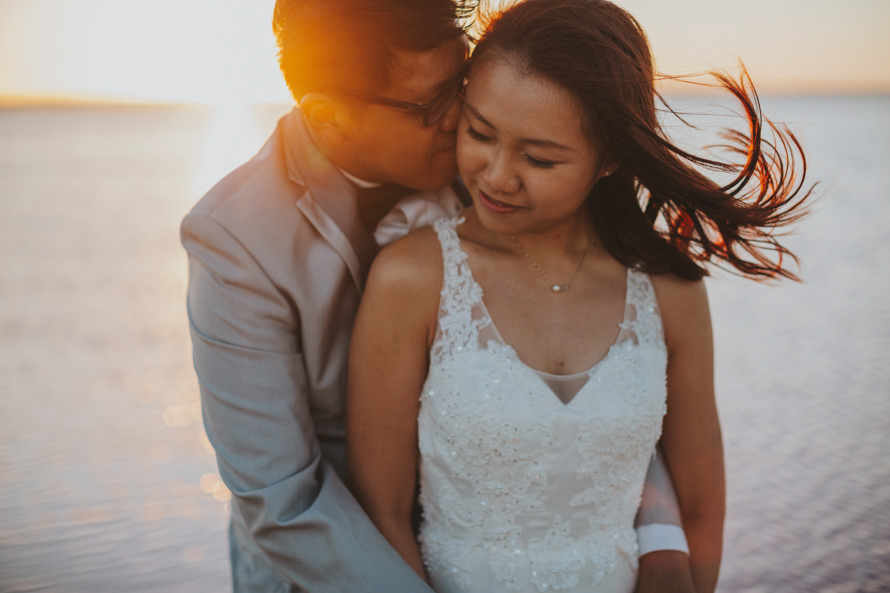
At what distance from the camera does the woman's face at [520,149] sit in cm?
180

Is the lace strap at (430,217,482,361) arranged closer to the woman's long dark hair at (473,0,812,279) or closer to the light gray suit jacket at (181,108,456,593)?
the light gray suit jacket at (181,108,456,593)

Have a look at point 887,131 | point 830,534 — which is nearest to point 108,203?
point 830,534

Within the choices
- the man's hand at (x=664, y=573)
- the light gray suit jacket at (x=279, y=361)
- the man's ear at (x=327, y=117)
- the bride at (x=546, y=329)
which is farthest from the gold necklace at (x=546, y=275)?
the man's hand at (x=664, y=573)

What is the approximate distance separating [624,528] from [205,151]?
75.7ft

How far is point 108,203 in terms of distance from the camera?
1394cm

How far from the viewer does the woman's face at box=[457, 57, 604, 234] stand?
1801 mm

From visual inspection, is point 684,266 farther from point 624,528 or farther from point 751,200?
point 624,528

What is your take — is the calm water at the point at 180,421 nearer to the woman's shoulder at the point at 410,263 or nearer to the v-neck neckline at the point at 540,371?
the v-neck neckline at the point at 540,371

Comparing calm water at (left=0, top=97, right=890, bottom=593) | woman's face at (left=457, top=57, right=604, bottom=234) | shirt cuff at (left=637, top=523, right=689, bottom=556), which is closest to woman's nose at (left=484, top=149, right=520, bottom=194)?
woman's face at (left=457, top=57, right=604, bottom=234)

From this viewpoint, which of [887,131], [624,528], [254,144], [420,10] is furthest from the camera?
[887,131]

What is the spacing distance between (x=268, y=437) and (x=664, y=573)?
1.23 meters

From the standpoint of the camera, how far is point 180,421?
5387 mm

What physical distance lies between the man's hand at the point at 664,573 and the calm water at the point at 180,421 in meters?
1.36

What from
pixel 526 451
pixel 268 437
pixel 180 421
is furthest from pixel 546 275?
pixel 180 421
